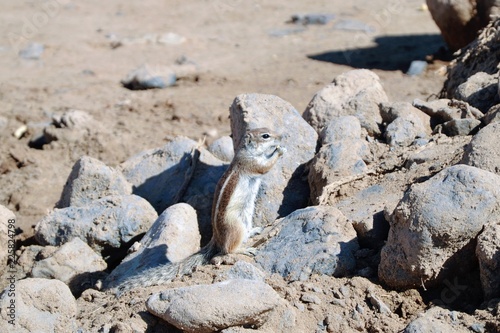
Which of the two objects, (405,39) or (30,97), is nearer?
(30,97)

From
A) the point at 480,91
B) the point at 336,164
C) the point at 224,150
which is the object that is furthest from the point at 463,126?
the point at 224,150

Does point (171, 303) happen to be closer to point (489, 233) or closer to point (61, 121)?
point (489, 233)

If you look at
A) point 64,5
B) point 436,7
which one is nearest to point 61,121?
point 436,7

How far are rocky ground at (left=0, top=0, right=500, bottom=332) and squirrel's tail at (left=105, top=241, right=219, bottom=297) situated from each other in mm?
143

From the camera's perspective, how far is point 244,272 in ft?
15.6

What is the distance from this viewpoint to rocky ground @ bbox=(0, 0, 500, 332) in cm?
434

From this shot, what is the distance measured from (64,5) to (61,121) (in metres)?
8.07

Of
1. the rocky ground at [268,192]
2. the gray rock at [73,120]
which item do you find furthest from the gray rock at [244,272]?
the gray rock at [73,120]

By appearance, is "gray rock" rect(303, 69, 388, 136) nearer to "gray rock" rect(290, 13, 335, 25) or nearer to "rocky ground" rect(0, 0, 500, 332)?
"rocky ground" rect(0, 0, 500, 332)

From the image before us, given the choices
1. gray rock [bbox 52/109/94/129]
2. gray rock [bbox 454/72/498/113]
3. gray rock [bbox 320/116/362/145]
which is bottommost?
gray rock [bbox 52/109/94/129]

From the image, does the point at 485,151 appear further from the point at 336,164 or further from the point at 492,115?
the point at 336,164

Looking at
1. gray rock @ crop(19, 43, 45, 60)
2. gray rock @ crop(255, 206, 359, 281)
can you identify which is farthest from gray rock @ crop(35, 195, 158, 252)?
gray rock @ crop(19, 43, 45, 60)

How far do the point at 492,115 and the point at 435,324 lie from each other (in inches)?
98.2

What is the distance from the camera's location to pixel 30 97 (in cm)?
1122
